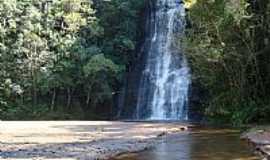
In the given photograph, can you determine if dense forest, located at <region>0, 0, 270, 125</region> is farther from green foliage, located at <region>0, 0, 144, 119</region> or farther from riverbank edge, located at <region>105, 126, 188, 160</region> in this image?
riverbank edge, located at <region>105, 126, 188, 160</region>

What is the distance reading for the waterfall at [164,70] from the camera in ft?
163

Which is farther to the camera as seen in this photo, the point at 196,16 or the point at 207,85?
the point at 207,85

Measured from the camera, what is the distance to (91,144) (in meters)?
23.8

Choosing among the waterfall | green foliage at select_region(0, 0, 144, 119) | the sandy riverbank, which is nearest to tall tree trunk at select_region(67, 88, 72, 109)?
green foliage at select_region(0, 0, 144, 119)

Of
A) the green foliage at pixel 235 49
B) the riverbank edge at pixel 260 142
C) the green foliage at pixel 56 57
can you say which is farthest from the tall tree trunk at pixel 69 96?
the riverbank edge at pixel 260 142

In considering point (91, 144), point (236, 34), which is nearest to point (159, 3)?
point (236, 34)

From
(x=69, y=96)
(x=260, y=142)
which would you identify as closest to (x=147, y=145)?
(x=260, y=142)

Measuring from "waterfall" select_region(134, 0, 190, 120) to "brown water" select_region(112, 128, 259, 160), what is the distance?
19.9 m

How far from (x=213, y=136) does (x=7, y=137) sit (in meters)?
10.5

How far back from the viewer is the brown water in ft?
64.5

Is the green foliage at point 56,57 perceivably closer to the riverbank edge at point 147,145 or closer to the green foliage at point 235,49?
the green foliage at point 235,49

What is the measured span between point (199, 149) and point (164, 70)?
30.7 meters

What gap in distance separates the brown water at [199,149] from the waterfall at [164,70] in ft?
65.2

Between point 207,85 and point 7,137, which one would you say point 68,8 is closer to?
point 207,85
